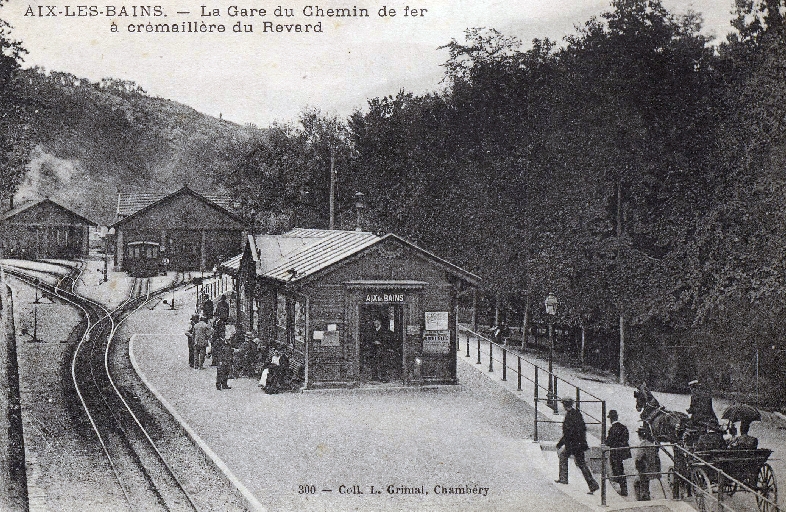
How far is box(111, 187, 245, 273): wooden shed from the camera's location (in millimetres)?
34250

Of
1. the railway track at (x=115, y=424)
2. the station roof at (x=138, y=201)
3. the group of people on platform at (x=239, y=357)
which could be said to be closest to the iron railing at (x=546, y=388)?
the group of people on platform at (x=239, y=357)

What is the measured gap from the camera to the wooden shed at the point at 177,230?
34.2m

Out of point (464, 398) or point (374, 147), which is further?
point (374, 147)

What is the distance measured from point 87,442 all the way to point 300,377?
5561 millimetres

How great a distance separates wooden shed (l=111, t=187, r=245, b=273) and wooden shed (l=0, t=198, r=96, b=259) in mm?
3398

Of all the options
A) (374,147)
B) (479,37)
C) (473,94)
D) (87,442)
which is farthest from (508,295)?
(87,442)

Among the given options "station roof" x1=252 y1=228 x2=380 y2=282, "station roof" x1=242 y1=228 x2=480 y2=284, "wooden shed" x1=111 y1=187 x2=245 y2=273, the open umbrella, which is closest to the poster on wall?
"station roof" x1=242 y1=228 x2=480 y2=284

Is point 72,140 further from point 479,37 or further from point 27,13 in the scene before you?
point 479,37

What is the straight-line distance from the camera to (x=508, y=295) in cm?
2527

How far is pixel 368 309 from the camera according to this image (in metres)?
16.6

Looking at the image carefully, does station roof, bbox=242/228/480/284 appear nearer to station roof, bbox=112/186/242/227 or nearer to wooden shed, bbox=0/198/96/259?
wooden shed, bbox=0/198/96/259

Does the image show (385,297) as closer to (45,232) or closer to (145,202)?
(45,232)

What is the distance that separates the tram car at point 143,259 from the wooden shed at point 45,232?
270 centimetres

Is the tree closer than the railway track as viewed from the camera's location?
No
